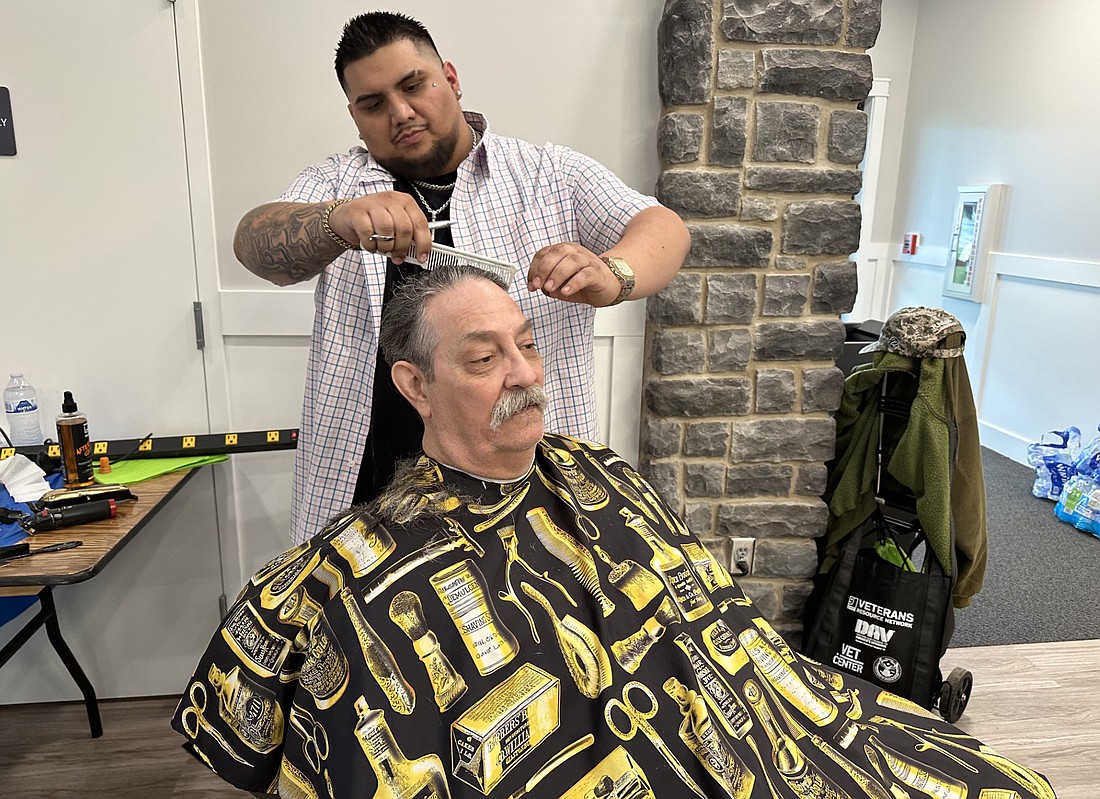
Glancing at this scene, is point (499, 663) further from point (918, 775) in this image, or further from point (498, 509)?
point (918, 775)

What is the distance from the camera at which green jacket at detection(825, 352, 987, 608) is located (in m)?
2.06

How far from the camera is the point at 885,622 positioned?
2.10 meters

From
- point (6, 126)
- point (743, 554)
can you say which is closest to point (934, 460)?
point (743, 554)

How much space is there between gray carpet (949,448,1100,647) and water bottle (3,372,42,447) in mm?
2872

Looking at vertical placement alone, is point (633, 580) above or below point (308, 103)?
below

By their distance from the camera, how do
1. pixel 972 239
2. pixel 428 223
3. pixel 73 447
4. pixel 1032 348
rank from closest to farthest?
pixel 428 223
pixel 73 447
pixel 1032 348
pixel 972 239

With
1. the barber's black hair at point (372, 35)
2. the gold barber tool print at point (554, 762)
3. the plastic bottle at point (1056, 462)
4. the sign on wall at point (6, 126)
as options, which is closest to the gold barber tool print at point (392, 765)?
the gold barber tool print at point (554, 762)

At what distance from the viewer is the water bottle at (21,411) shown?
1931 millimetres

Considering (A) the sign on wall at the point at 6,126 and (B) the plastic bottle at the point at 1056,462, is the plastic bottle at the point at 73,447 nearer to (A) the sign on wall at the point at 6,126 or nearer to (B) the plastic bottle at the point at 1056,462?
(A) the sign on wall at the point at 6,126

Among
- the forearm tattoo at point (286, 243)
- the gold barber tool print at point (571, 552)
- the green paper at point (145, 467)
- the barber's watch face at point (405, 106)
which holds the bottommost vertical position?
the green paper at point (145, 467)

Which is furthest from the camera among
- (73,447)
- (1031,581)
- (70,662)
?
(1031,581)

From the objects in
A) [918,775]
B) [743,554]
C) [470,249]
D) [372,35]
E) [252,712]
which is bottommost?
[743,554]

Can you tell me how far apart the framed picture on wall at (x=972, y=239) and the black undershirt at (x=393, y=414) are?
4.14 meters

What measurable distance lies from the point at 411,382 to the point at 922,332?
4.96 feet
